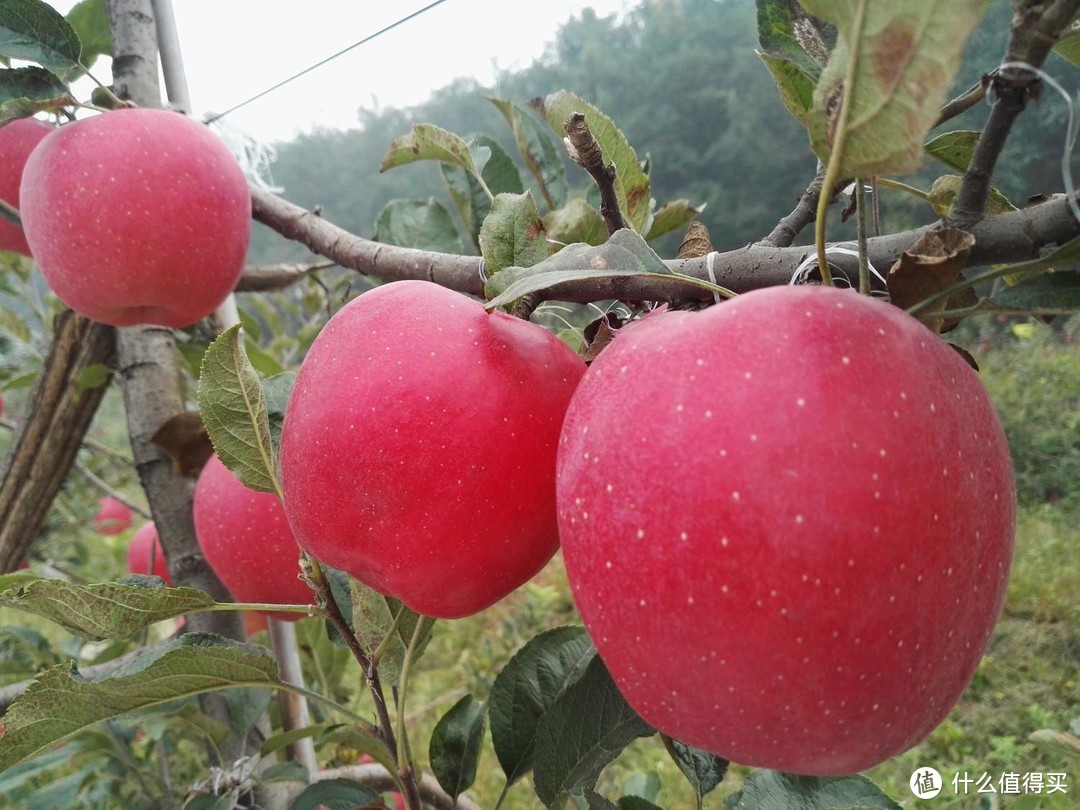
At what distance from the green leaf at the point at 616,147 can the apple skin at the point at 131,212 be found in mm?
317

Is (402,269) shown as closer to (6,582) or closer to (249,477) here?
(249,477)

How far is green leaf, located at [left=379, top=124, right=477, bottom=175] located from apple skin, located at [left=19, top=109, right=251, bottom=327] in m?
0.17

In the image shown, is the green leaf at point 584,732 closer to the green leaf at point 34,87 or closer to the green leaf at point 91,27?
the green leaf at point 34,87

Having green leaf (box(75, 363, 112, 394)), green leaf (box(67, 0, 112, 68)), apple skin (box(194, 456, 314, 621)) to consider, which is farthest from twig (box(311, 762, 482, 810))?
green leaf (box(67, 0, 112, 68))

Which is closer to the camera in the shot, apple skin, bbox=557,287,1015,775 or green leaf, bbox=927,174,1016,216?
apple skin, bbox=557,287,1015,775

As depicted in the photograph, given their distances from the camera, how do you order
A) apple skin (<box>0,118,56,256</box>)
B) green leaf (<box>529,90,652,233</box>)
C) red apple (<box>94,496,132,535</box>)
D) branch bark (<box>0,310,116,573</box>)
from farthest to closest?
red apple (<box>94,496,132,535</box>) < branch bark (<box>0,310,116,573</box>) < apple skin (<box>0,118,56,256</box>) < green leaf (<box>529,90,652,233</box>)

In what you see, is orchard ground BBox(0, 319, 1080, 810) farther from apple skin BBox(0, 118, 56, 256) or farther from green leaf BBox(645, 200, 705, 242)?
apple skin BBox(0, 118, 56, 256)

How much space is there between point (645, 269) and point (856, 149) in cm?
8

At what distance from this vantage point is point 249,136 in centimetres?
87

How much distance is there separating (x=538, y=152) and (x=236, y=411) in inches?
12.4

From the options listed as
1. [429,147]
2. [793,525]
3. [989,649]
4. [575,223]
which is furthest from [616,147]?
[989,649]

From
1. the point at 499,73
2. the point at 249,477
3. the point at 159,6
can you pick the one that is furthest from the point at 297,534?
the point at 499,73

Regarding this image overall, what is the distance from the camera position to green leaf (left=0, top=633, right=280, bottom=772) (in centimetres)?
33

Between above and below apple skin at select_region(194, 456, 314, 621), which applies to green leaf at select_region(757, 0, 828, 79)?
above
